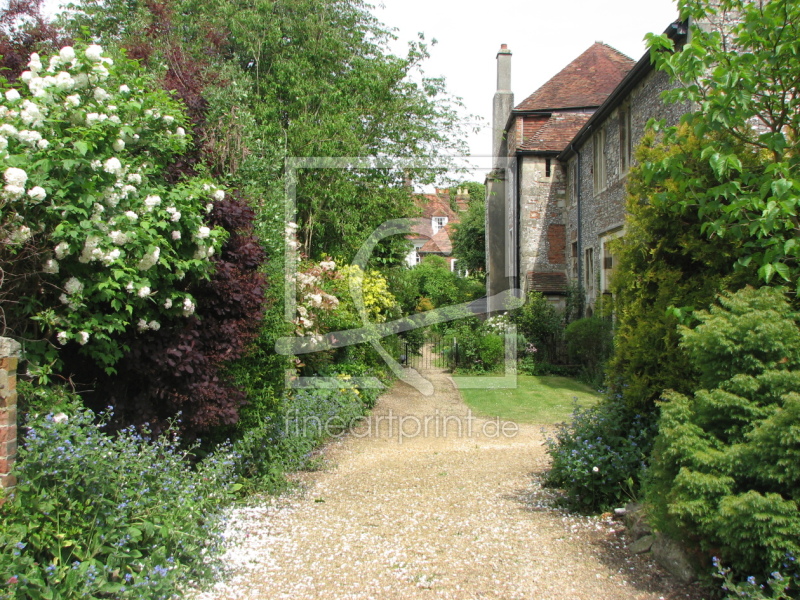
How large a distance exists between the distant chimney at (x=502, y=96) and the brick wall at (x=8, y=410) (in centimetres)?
2567

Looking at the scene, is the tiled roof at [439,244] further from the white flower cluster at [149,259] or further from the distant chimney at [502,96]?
the white flower cluster at [149,259]

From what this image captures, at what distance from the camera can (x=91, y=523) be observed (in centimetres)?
365

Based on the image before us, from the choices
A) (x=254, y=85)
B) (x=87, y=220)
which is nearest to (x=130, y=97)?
(x=87, y=220)

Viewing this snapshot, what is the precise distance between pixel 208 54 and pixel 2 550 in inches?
452

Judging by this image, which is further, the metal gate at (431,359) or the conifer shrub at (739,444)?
the metal gate at (431,359)

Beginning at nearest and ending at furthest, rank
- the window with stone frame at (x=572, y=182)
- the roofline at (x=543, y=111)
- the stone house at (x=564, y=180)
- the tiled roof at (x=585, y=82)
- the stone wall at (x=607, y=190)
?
the stone wall at (x=607, y=190)
the stone house at (x=564, y=180)
the window with stone frame at (x=572, y=182)
the tiled roof at (x=585, y=82)
the roofline at (x=543, y=111)

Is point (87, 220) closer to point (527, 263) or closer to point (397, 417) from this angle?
point (397, 417)

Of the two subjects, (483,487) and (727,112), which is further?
(483,487)

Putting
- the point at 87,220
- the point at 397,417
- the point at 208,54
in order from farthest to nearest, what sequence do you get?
the point at 208,54, the point at 397,417, the point at 87,220

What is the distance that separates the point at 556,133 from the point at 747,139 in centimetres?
1719

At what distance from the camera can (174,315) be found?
203 inches

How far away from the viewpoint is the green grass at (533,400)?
11.8m

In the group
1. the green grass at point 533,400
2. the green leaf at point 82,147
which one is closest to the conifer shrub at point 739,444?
the green leaf at point 82,147

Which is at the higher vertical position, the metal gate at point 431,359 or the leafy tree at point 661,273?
the leafy tree at point 661,273
